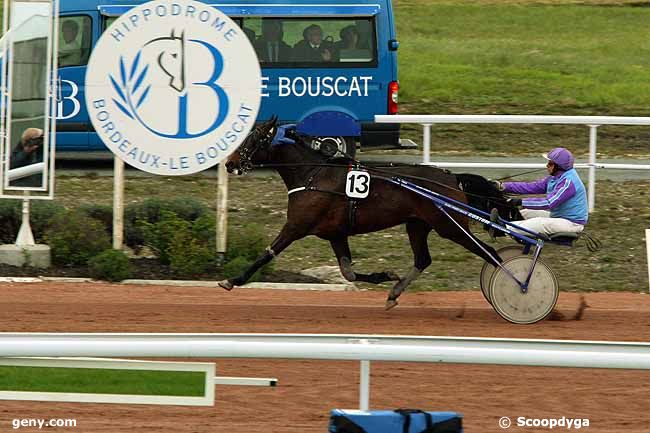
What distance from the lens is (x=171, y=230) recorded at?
13297mm

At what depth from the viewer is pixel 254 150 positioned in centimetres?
1116

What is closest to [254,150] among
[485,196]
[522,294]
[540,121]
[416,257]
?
[416,257]

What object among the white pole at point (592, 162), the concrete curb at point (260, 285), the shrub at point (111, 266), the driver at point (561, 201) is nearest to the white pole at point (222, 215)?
the concrete curb at point (260, 285)

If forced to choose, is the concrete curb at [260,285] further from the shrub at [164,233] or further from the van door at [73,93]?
the van door at [73,93]

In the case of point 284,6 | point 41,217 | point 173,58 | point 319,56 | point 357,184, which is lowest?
point 41,217

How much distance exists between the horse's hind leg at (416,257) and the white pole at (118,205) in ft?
10.9

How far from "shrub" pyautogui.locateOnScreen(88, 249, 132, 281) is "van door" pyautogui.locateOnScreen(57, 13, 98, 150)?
561 centimetres

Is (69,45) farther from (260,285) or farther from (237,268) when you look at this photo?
(260,285)

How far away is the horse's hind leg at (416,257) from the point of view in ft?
36.8

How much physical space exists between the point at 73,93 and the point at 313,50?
3.33m

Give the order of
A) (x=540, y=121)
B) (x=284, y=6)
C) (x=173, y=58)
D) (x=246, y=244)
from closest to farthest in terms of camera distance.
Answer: (x=173, y=58) → (x=246, y=244) → (x=540, y=121) → (x=284, y=6)

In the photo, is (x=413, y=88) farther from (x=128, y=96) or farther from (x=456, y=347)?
(x=456, y=347)

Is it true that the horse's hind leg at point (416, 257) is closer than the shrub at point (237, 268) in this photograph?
Yes

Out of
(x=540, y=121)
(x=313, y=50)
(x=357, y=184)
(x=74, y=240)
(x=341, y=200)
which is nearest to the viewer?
(x=357, y=184)
